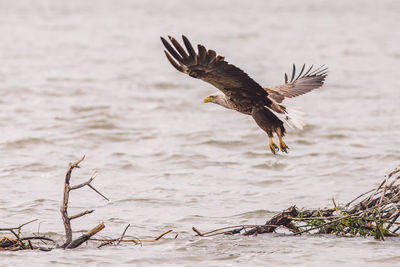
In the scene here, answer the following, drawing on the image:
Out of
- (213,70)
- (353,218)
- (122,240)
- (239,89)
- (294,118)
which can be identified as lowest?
(122,240)

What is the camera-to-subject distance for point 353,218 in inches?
264

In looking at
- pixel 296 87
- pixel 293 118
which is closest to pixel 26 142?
pixel 296 87

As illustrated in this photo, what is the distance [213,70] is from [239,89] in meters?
0.56

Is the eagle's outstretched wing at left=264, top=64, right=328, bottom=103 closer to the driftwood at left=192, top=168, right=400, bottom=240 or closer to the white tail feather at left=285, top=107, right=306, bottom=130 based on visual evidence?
the white tail feather at left=285, top=107, right=306, bottom=130

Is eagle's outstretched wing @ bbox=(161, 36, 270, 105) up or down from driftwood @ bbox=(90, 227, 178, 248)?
up

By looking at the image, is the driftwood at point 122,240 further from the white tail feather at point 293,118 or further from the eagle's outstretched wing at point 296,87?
the eagle's outstretched wing at point 296,87

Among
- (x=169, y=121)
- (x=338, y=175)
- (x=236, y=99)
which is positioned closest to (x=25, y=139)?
(x=169, y=121)

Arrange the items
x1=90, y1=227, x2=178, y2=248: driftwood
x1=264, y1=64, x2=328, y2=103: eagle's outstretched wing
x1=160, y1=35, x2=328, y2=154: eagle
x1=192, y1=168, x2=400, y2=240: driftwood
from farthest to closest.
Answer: x1=264, y1=64, x2=328, y2=103: eagle's outstretched wing
x1=160, y1=35, x2=328, y2=154: eagle
x1=90, y1=227, x2=178, y2=248: driftwood
x1=192, y1=168, x2=400, y2=240: driftwood

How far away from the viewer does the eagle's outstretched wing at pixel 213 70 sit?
271 inches

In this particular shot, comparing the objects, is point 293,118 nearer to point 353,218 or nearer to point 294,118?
point 294,118

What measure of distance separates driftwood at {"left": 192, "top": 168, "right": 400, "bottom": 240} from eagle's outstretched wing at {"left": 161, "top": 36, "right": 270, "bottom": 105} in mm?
1184

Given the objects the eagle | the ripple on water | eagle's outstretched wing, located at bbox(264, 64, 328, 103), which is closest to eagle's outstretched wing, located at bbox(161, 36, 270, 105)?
the eagle

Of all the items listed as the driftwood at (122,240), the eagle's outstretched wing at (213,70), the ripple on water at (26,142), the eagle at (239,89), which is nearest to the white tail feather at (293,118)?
the eagle at (239,89)

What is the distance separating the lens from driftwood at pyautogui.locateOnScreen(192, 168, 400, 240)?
21.5ft
